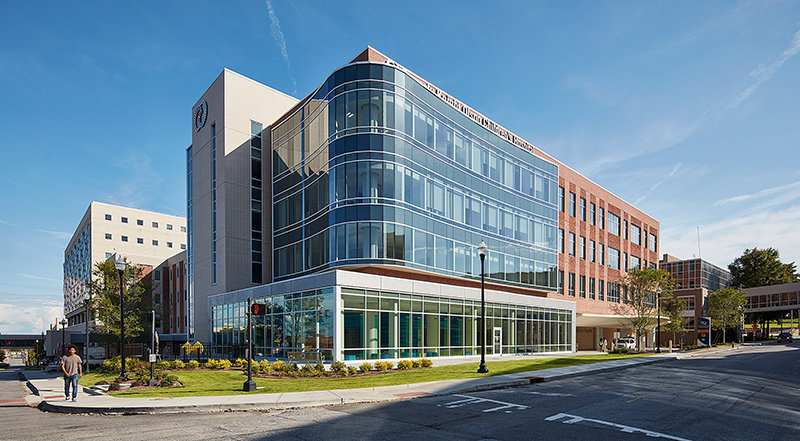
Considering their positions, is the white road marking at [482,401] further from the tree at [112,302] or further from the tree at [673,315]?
the tree at [673,315]

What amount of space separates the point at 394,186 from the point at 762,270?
428 ft

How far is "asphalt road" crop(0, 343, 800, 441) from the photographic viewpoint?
11.0 meters

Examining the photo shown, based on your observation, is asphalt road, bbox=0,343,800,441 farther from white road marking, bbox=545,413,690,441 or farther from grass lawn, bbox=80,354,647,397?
grass lawn, bbox=80,354,647,397

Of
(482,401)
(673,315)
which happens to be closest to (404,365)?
(482,401)

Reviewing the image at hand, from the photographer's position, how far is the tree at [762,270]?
12538cm

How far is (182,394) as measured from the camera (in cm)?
1686

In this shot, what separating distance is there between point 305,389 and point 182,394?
3980mm

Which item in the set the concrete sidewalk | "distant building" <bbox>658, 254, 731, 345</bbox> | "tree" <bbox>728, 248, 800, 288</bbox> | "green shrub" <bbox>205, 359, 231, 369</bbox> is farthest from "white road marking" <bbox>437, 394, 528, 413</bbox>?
"tree" <bbox>728, 248, 800, 288</bbox>

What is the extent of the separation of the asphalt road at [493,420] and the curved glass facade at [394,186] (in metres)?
16.9

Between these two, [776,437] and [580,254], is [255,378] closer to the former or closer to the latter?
[776,437]

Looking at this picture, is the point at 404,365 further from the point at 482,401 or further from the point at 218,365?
the point at 482,401

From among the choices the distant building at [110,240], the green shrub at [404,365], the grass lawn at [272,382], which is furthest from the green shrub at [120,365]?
the distant building at [110,240]

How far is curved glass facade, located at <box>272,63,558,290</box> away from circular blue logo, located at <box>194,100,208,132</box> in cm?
839

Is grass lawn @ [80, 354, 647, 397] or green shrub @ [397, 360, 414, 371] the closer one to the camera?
grass lawn @ [80, 354, 647, 397]
